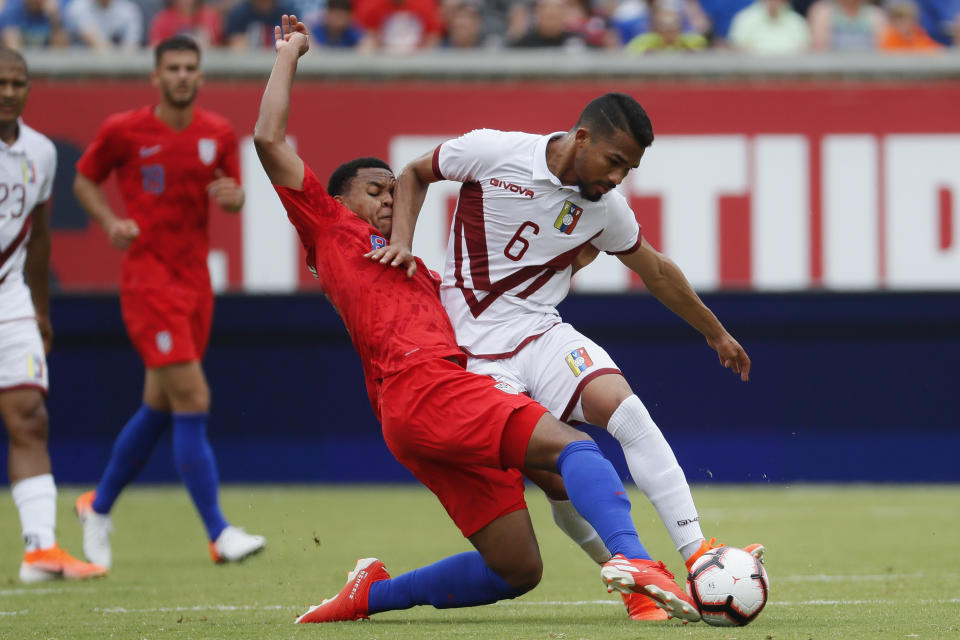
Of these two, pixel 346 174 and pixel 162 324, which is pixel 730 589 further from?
→ pixel 162 324

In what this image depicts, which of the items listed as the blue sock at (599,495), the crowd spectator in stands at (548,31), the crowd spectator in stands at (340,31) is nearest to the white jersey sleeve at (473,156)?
the blue sock at (599,495)

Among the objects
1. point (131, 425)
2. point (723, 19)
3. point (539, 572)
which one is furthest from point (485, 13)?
point (539, 572)

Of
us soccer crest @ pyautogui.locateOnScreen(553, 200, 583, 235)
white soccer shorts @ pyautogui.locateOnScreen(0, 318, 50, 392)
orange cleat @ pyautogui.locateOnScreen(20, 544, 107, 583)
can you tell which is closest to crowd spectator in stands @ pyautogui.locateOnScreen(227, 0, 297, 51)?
white soccer shorts @ pyautogui.locateOnScreen(0, 318, 50, 392)

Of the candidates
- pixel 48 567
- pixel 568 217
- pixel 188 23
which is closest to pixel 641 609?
pixel 568 217

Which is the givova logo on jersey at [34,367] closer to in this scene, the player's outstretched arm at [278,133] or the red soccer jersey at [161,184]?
the red soccer jersey at [161,184]

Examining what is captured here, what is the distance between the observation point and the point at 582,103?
11.6 meters

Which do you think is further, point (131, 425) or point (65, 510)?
point (65, 510)

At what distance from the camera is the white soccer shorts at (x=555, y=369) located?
5059 millimetres

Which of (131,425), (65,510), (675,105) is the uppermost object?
(675,105)

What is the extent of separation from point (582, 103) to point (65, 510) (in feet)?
16.1

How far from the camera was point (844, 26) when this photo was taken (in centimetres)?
1292

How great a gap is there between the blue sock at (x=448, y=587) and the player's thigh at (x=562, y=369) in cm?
59

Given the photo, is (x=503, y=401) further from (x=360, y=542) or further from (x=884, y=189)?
(x=884, y=189)

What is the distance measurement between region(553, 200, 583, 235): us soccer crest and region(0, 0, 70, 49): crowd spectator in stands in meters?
8.40
